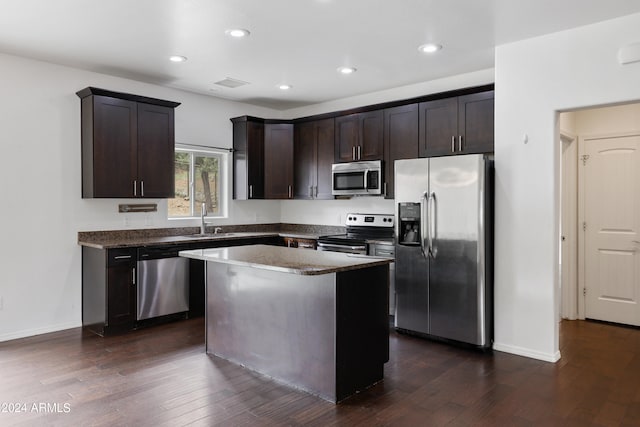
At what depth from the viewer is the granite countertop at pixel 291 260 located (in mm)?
2828

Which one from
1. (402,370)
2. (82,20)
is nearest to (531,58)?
(402,370)

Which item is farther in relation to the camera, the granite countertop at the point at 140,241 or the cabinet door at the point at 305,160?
the cabinet door at the point at 305,160

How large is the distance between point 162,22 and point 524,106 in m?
3.10

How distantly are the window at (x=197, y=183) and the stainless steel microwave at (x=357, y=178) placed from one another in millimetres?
1643

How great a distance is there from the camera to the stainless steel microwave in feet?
17.5

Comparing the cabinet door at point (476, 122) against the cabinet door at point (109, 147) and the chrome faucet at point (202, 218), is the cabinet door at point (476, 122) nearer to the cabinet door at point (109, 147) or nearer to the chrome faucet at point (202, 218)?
the chrome faucet at point (202, 218)

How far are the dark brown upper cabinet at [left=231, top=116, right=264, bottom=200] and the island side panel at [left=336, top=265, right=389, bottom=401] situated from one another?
10.5 feet

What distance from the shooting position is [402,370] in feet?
11.6

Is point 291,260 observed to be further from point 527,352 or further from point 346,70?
point 346,70

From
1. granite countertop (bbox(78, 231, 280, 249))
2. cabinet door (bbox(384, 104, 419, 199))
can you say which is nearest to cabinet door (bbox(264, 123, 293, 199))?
granite countertop (bbox(78, 231, 280, 249))

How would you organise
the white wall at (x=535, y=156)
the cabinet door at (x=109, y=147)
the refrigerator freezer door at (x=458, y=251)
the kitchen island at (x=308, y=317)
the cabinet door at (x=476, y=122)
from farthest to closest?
Result: the cabinet door at (x=109, y=147)
the cabinet door at (x=476, y=122)
the refrigerator freezer door at (x=458, y=251)
the white wall at (x=535, y=156)
the kitchen island at (x=308, y=317)

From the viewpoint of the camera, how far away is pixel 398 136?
5.16 metres

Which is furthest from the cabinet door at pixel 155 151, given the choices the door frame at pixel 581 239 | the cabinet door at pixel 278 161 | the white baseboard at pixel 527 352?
the door frame at pixel 581 239

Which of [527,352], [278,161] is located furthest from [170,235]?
[527,352]
